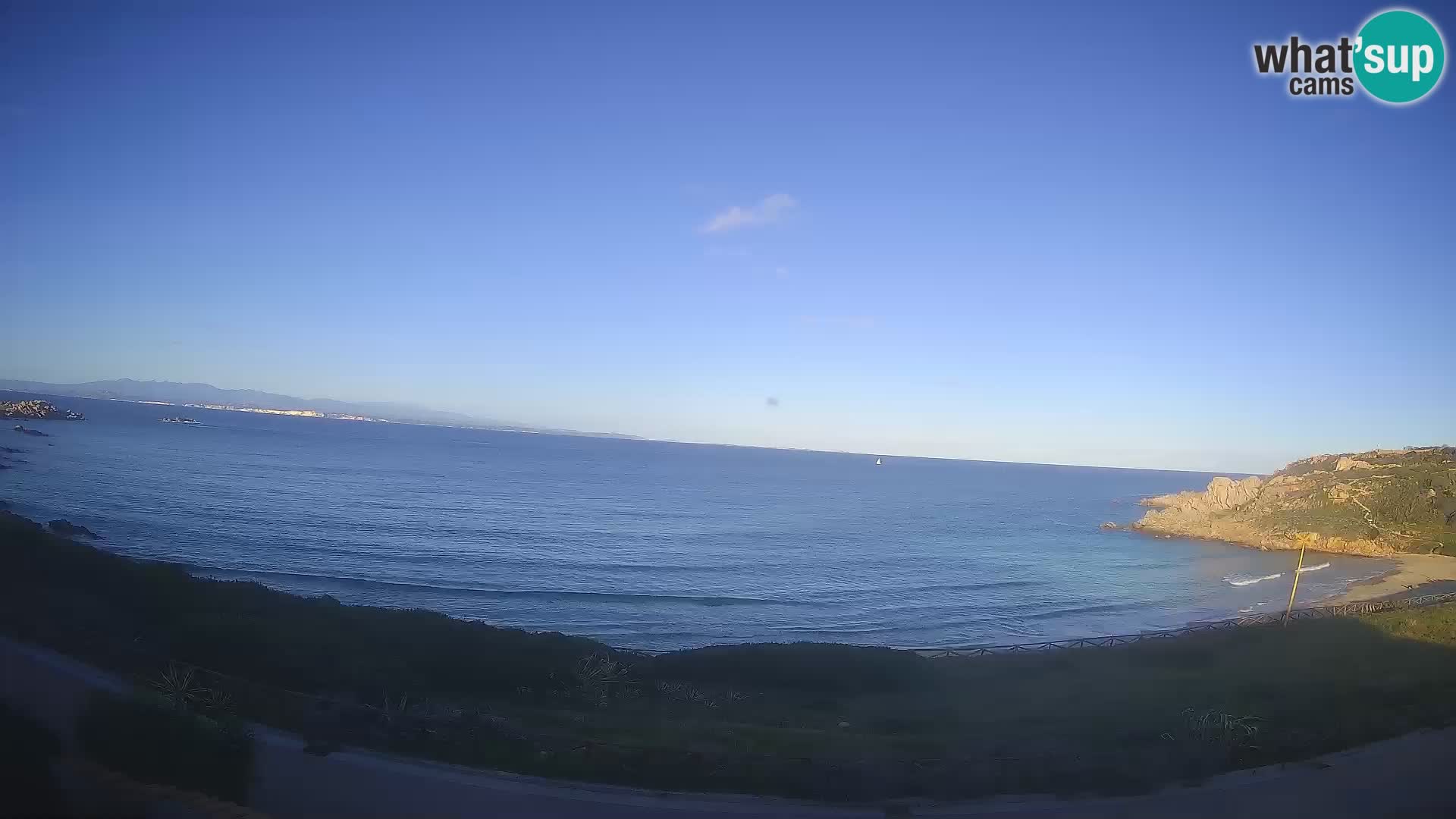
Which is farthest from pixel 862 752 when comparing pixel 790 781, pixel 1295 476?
pixel 1295 476

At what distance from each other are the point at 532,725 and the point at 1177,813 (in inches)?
445

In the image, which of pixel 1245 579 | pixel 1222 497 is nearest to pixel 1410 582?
Result: pixel 1245 579

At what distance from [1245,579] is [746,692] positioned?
47251mm

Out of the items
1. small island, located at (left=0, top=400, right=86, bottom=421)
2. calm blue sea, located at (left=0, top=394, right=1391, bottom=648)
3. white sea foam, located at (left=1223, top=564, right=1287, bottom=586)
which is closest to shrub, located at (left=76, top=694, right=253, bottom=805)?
calm blue sea, located at (left=0, top=394, right=1391, bottom=648)

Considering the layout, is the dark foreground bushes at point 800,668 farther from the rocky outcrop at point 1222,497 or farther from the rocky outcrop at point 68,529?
the rocky outcrop at point 1222,497

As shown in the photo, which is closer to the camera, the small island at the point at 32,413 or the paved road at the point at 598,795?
the paved road at the point at 598,795

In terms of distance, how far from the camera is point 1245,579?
173ft

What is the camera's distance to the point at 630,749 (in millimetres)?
13375

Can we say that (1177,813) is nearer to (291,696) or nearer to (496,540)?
(291,696)

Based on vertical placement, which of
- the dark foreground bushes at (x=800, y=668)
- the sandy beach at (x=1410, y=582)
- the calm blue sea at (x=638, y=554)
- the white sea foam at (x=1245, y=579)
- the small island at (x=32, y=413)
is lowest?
the calm blue sea at (x=638, y=554)

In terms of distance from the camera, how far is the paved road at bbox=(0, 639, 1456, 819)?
10.9 meters

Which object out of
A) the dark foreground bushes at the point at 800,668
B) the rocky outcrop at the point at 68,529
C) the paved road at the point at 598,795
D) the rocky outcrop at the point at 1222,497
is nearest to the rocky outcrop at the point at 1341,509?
the rocky outcrop at the point at 1222,497

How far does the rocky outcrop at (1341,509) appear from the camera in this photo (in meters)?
Answer: 62.8

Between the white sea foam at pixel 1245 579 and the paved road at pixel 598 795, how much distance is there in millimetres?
42619
